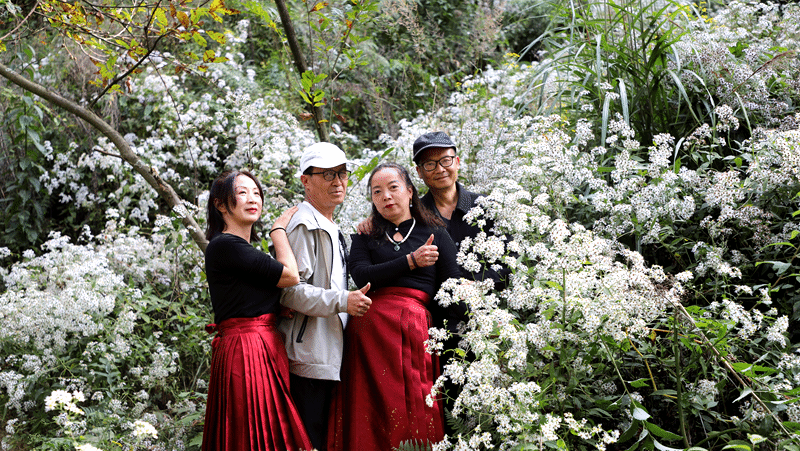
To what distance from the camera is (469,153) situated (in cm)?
450

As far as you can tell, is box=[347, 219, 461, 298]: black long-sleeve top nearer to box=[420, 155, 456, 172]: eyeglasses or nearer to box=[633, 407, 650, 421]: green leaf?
box=[420, 155, 456, 172]: eyeglasses

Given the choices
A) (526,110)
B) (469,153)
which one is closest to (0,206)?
(469,153)

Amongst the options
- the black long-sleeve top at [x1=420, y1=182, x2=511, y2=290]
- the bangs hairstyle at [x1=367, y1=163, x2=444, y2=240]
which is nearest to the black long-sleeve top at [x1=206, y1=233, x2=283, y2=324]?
the bangs hairstyle at [x1=367, y1=163, x2=444, y2=240]

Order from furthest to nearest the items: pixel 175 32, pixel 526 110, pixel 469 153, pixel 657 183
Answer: pixel 526 110 < pixel 469 153 < pixel 175 32 < pixel 657 183

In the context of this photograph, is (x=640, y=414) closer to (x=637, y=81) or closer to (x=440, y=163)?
(x=440, y=163)

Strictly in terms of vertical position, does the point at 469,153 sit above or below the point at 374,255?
above

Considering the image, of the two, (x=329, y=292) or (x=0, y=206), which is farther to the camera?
(x=0, y=206)

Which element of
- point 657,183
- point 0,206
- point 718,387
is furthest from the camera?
point 0,206

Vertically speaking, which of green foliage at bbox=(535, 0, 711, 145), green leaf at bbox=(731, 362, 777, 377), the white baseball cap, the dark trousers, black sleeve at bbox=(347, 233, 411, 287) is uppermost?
green foliage at bbox=(535, 0, 711, 145)

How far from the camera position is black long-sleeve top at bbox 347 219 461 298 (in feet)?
9.24

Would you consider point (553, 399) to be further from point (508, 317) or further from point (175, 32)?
point (175, 32)

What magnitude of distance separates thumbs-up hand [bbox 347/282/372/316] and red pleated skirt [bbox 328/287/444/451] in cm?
12

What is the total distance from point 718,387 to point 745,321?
Answer: 28 centimetres

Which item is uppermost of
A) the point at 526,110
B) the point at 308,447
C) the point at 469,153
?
the point at 526,110
